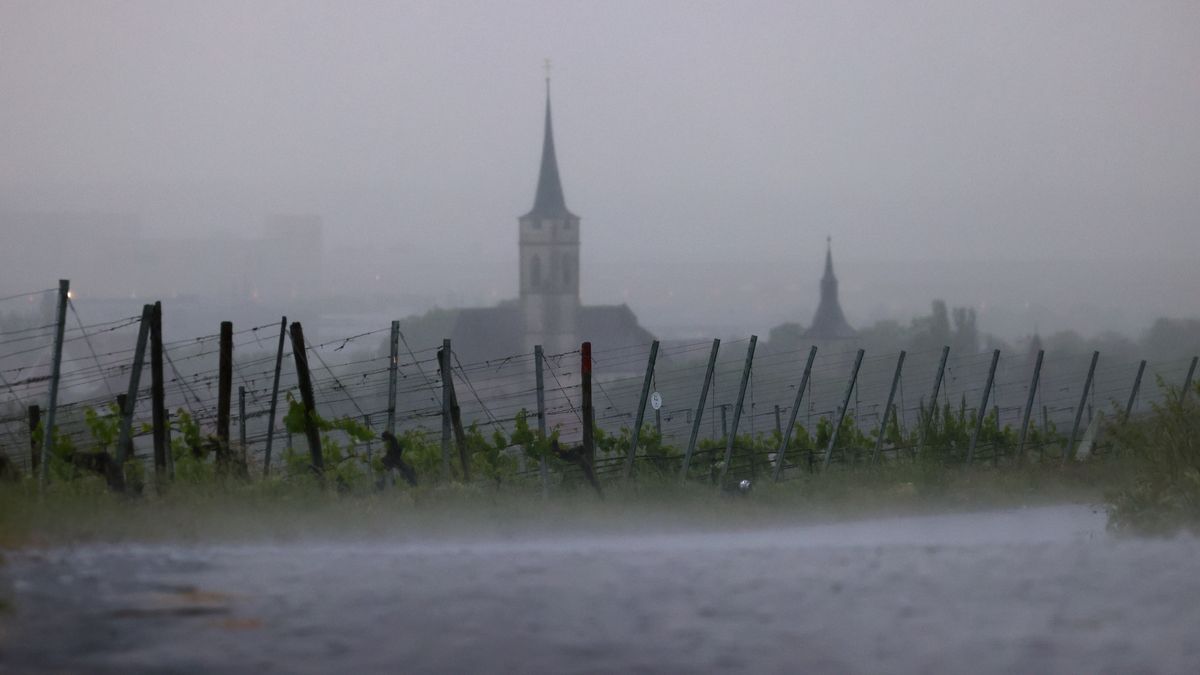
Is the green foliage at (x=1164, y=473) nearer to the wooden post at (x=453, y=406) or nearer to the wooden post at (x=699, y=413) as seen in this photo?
the wooden post at (x=699, y=413)

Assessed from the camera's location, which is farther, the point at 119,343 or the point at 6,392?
the point at 119,343

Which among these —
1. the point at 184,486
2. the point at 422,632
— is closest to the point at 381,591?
the point at 422,632

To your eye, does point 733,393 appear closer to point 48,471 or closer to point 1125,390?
point 1125,390

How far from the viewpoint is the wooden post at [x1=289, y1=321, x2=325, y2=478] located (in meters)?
12.9

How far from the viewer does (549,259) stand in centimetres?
Answer: 12119

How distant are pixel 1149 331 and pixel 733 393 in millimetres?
11824

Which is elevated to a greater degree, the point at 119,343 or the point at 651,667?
the point at 119,343

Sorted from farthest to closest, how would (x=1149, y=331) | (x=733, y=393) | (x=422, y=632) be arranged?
(x=733, y=393), (x=1149, y=331), (x=422, y=632)

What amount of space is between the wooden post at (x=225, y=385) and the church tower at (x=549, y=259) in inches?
4121

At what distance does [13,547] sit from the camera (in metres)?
8.12

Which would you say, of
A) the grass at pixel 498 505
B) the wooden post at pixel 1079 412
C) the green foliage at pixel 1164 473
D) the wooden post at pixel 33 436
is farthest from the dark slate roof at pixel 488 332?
the green foliage at pixel 1164 473

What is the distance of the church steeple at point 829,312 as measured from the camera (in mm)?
111500

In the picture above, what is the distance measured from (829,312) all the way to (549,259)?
26.1 metres

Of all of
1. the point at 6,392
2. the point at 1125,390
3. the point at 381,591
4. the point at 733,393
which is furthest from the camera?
the point at 733,393
